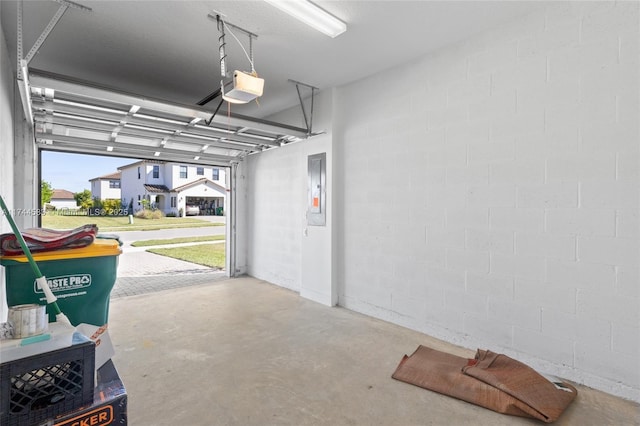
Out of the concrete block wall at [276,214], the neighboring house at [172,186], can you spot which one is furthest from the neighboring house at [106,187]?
the concrete block wall at [276,214]

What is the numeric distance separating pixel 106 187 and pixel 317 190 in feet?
15.6

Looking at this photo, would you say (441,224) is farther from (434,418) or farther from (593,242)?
(434,418)

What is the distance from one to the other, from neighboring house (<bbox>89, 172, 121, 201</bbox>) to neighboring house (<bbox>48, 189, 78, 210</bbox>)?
72cm

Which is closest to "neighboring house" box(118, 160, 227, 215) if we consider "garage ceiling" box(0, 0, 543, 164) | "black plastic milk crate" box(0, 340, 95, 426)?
"garage ceiling" box(0, 0, 543, 164)

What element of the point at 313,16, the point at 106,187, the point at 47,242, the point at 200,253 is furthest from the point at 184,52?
the point at 200,253

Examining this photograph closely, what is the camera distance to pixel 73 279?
6.26 feet

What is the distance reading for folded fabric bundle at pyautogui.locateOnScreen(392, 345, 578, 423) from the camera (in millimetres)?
2197

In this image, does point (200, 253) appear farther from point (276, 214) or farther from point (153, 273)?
point (276, 214)

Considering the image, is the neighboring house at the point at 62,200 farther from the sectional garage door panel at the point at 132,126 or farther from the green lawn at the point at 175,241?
the green lawn at the point at 175,241

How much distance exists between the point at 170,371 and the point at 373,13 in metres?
3.55

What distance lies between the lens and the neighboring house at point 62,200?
4706 millimetres

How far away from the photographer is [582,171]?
2.55 m

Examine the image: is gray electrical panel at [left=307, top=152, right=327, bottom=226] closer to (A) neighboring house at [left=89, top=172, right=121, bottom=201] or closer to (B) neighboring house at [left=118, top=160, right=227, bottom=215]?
(B) neighboring house at [left=118, top=160, right=227, bottom=215]

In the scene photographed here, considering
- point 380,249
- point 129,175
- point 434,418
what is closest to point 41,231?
point 434,418
